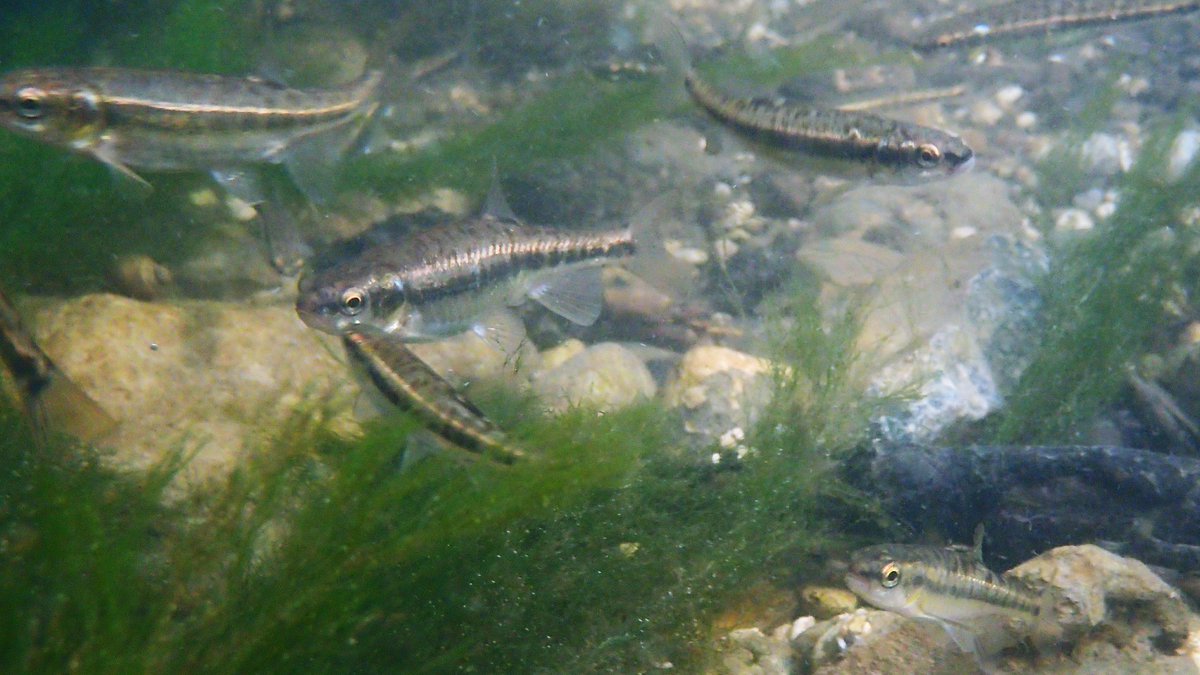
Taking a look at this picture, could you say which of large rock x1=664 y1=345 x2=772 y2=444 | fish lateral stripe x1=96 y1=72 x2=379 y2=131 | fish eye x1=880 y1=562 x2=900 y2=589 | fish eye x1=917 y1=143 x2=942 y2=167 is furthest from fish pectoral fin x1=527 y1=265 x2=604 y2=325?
fish eye x1=917 y1=143 x2=942 y2=167

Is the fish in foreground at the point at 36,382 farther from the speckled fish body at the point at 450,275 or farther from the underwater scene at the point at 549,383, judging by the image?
the speckled fish body at the point at 450,275

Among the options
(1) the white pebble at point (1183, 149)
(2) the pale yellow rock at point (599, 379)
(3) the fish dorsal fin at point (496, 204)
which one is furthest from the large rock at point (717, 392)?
(1) the white pebble at point (1183, 149)

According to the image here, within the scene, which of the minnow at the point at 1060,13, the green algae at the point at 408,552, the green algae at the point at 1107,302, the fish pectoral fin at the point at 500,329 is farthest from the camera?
the minnow at the point at 1060,13

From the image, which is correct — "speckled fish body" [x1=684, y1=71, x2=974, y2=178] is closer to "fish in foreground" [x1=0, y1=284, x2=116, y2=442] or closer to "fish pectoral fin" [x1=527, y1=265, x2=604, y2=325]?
"fish pectoral fin" [x1=527, y1=265, x2=604, y2=325]

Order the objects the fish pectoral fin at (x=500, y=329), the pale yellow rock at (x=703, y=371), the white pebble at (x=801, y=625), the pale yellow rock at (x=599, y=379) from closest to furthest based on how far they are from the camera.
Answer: the white pebble at (x=801, y=625), the fish pectoral fin at (x=500, y=329), the pale yellow rock at (x=599, y=379), the pale yellow rock at (x=703, y=371)

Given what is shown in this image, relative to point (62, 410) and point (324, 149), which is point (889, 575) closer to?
point (62, 410)
